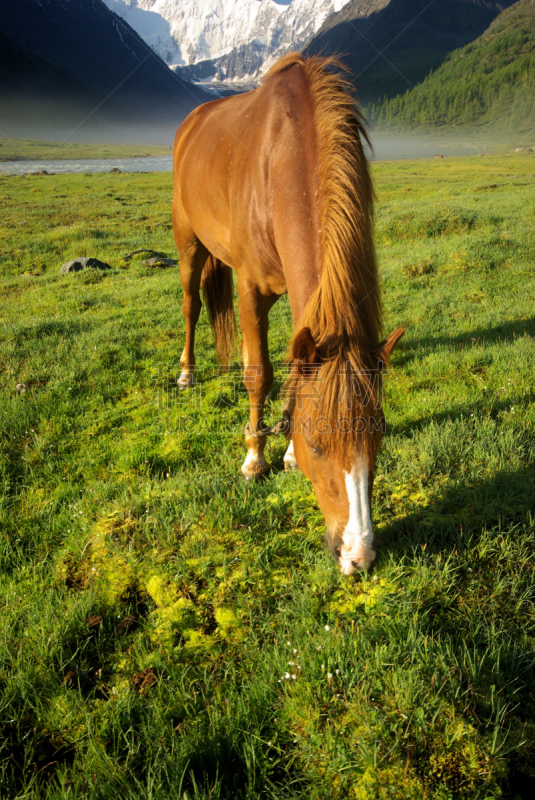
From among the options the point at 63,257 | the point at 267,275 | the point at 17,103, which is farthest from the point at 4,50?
the point at 267,275

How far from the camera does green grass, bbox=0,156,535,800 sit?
1.60 metres

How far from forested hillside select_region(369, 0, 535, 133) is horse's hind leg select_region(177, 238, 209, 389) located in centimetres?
13847

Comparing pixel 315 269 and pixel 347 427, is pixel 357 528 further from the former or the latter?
pixel 315 269

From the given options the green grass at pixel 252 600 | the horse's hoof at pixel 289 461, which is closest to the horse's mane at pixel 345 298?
the green grass at pixel 252 600

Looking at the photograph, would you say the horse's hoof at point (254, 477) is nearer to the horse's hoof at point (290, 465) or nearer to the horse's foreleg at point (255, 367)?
the horse's foreleg at point (255, 367)

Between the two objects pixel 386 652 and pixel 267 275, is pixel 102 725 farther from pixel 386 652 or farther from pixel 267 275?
pixel 267 275

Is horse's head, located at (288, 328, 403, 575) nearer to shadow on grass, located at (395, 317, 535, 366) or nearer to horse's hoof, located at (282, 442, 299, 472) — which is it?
horse's hoof, located at (282, 442, 299, 472)

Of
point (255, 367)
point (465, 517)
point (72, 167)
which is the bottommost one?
point (465, 517)

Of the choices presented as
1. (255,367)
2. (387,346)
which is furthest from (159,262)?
(387,346)

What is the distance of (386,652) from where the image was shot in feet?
6.11

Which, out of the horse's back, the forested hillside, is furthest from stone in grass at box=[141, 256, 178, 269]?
the forested hillside

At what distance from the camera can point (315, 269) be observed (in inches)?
94.3

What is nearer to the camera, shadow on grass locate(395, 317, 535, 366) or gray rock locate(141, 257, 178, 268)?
shadow on grass locate(395, 317, 535, 366)

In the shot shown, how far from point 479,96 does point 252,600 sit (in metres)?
157
